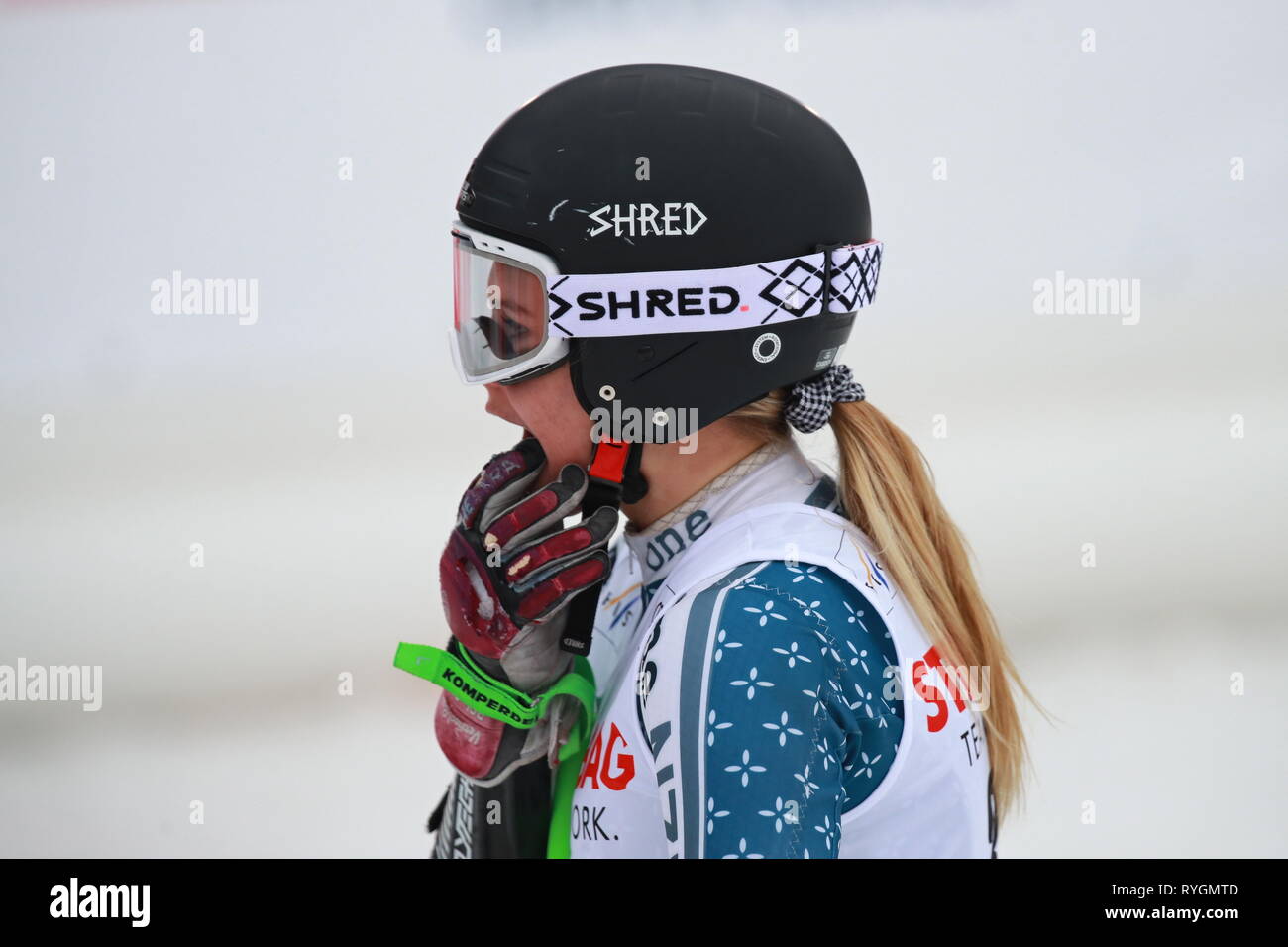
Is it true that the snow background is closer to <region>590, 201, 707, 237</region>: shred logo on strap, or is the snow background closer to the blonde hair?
the blonde hair

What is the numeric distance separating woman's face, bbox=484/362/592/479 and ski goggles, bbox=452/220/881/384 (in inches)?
1.0

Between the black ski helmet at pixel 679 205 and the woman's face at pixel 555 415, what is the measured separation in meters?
0.03

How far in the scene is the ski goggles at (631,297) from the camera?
142 cm

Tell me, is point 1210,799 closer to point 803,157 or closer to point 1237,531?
point 1237,531

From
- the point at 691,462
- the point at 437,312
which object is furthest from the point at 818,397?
the point at 437,312

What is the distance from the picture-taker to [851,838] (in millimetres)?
1281

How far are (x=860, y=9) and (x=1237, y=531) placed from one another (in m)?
3.16

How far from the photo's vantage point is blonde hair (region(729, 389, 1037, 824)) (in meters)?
1.40

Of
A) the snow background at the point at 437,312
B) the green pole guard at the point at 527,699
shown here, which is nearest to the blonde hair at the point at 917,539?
the green pole guard at the point at 527,699

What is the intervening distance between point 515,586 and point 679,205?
1.67 ft

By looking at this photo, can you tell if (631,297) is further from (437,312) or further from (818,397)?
(437,312)

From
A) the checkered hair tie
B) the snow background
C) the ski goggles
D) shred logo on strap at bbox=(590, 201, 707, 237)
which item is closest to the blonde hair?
the checkered hair tie

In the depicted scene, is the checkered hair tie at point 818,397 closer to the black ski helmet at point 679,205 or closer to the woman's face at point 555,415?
the black ski helmet at point 679,205
